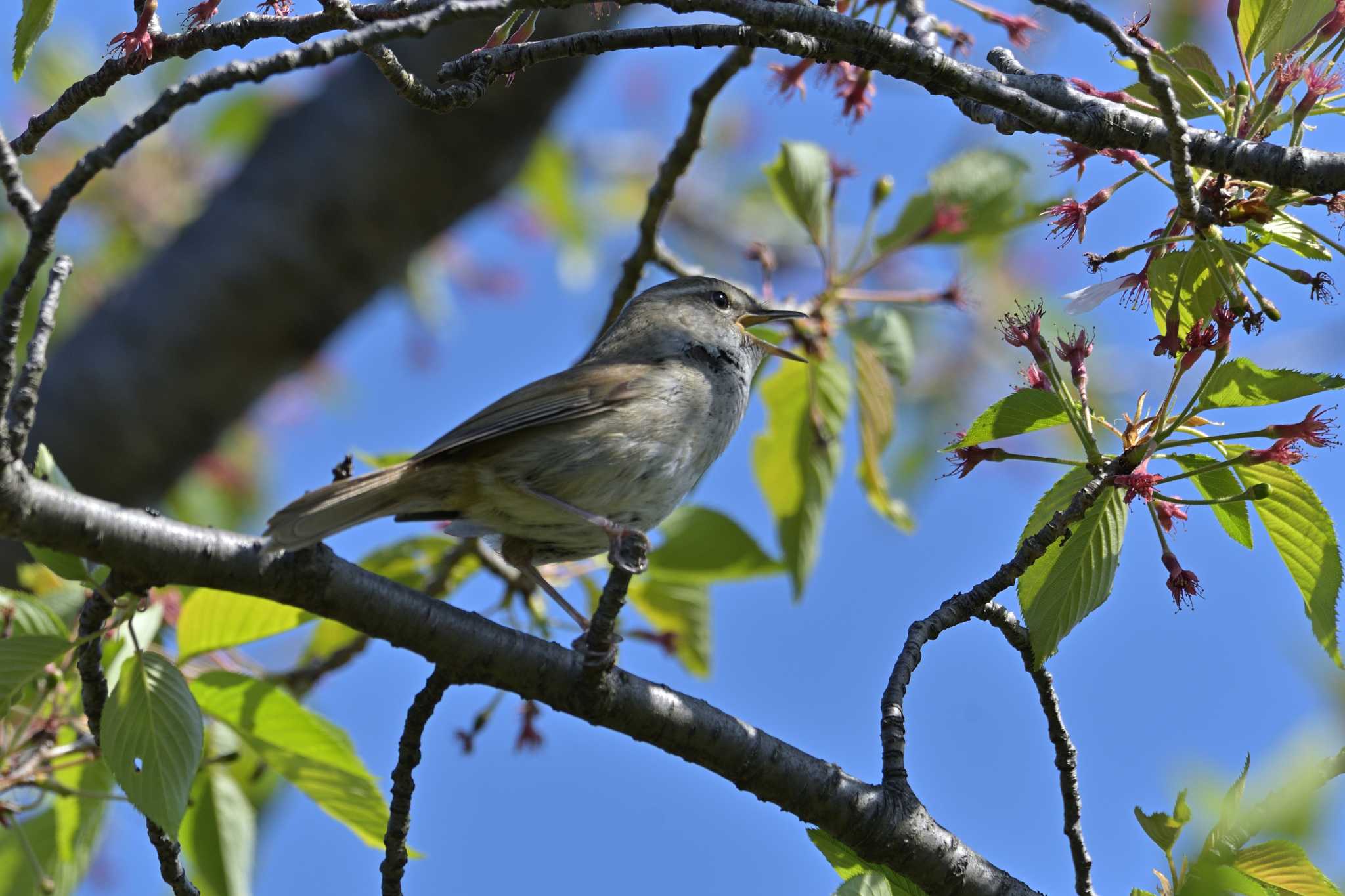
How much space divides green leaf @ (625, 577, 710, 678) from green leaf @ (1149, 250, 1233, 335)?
245cm

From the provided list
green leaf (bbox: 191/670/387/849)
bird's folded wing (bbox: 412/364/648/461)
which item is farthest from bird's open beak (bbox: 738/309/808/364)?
green leaf (bbox: 191/670/387/849)

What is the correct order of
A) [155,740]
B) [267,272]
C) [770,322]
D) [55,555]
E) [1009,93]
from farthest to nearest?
[267,272] → [770,322] → [55,555] → [155,740] → [1009,93]

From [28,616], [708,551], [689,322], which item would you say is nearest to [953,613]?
[708,551]

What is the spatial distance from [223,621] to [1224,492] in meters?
2.64

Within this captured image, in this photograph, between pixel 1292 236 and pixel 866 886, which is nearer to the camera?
pixel 866 886

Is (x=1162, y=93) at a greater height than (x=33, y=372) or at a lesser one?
Answer: greater

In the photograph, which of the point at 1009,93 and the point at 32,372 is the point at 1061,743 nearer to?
the point at 1009,93

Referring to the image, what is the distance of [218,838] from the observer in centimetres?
433

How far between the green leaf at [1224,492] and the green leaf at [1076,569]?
198 millimetres

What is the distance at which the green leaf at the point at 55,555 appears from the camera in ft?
10.2

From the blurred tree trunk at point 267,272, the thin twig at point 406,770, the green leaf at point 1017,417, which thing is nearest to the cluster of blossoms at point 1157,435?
the green leaf at point 1017,417

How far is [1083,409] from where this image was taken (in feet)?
10.1

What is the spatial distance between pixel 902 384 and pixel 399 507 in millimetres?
1867

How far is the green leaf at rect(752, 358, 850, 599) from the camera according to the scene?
493 centimetres
